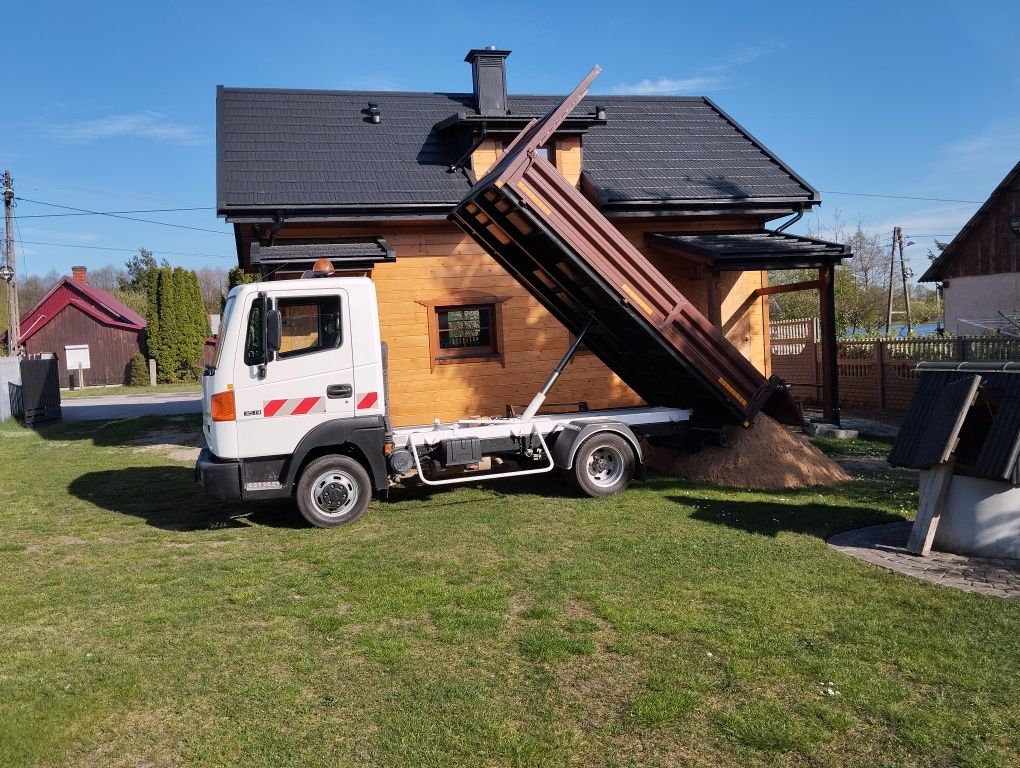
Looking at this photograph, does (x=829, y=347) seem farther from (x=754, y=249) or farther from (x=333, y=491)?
(x=333, y=491)

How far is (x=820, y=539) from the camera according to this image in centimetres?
749

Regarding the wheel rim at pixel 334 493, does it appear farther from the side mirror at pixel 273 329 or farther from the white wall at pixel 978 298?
the white wall at pixel 978 298

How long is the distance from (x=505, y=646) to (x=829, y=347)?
10.6 metres

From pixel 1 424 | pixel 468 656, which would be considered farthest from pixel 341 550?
pixel 1 424

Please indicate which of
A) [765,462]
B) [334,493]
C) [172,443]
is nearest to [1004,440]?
[765,462]

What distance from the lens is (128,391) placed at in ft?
128

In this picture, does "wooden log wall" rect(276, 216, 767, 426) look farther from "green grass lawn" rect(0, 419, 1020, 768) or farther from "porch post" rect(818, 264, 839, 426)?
"green grass lawn" rect(0, 419, 1020, 768)

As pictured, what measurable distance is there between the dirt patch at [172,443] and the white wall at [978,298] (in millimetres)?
22019

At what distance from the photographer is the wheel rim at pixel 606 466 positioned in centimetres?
976

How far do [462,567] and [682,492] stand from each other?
3635mm

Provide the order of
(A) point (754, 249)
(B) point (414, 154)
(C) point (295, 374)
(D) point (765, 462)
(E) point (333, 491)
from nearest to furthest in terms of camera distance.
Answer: (C) point (295, 374) → (E) point (333, 491) → (D) point (765, 462) → (A) point (754, 249) → (B) point (414, 154)

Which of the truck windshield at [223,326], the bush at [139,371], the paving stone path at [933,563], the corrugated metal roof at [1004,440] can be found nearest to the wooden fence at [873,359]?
the paving stone path at [933,563]

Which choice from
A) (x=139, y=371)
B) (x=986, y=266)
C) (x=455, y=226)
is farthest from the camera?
(x=139, y=371)

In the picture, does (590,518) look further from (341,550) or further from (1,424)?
(1,424)
